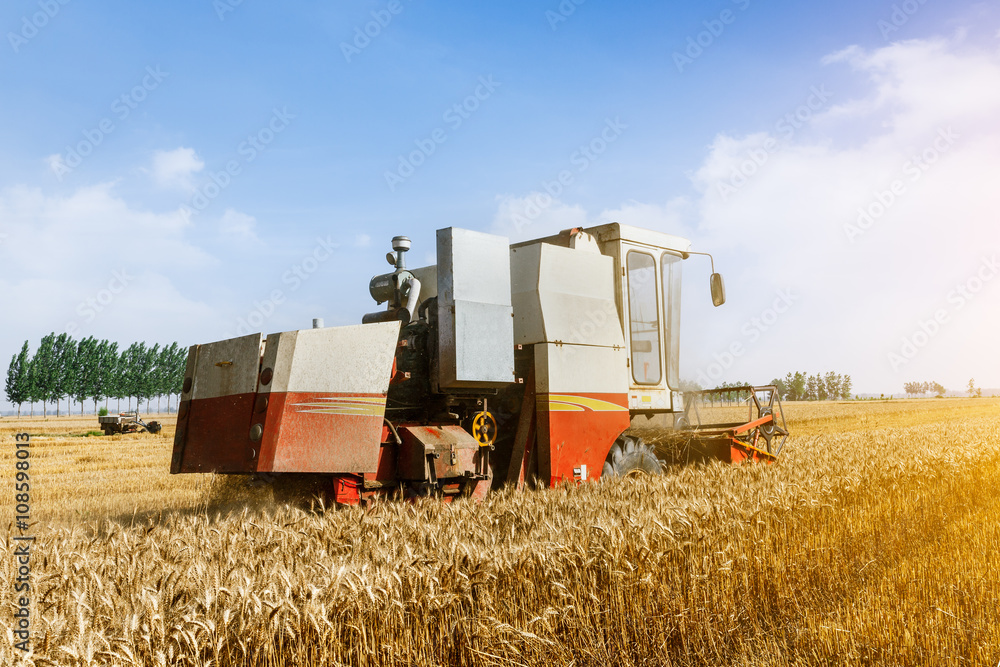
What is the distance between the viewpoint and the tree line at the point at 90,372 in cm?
7044

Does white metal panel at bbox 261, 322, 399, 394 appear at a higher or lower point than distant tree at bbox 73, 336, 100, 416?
lower

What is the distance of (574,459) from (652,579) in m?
2.93

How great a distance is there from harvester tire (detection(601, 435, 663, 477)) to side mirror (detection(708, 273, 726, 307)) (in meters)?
1.80

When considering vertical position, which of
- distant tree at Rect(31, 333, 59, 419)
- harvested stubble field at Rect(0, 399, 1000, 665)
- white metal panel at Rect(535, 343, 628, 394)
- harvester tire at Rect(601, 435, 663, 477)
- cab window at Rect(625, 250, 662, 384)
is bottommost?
harvested stubble field at Rect(0, 399, 1000, 665)

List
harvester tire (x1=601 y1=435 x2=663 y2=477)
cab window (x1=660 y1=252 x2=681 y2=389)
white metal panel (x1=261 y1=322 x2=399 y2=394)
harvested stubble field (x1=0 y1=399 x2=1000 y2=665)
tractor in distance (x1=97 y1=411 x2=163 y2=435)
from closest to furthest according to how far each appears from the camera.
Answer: harvested stubble field (x1=0 y1=399 x2=1000 y2=665), white metal panel (x1=261 y1=322 x2=399 y2=394), harvester tire (x1=601 y1=435 x2=663 y2=477), cab window (x1=660 y1=252 x2=681 y2=389), tractor in distance (x1=97 y1=411 x2=163 y2=435)

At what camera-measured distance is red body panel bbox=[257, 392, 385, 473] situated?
4.93 m

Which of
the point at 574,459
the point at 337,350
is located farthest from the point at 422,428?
the point at 574,459

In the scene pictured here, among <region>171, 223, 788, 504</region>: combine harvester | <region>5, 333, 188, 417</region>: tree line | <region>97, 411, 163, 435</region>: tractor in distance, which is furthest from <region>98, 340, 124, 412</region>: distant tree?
<region>171, 223, 788, 504</region>: combine harvester

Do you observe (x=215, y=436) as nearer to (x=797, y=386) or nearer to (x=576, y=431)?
(x=576, y=431)

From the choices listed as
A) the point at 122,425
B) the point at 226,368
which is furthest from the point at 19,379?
the point at 226,368

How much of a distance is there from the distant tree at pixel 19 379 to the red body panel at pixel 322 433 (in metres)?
78.4

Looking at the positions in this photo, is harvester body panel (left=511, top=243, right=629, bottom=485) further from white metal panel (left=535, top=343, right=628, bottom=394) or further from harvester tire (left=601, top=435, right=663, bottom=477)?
harvester tire (left=601, top=435, right=663, bottom=477)

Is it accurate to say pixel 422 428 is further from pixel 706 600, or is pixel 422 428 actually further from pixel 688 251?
pixel 688 251

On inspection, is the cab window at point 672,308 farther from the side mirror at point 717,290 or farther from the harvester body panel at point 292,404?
the harvester body panel at point 292,404
